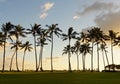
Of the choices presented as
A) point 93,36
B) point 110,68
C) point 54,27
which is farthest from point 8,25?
point 110,68

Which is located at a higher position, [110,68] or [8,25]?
[8,25]

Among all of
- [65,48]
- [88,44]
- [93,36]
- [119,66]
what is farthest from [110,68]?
[65,48]

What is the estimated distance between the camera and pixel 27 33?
12281cm

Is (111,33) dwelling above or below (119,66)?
above

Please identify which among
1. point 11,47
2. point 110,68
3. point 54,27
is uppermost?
point 54,27

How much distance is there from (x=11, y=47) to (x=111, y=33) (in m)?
45.4

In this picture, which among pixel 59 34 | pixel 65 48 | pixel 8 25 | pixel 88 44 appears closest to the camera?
pixel 8 25

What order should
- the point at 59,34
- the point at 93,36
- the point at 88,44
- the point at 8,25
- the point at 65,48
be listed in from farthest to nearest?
1. the point at 65,48
2. the point at 88,44
3. the point at 93,36
4. the point at 59,34
5. the point at 8,25

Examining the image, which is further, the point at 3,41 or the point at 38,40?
the point at 38,40

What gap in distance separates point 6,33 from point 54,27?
66.4 ft

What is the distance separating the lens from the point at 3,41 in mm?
115438

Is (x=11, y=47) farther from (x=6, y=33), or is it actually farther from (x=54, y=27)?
(x=54, y=27)

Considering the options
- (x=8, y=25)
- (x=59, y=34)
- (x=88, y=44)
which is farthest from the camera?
(x=88, y=44)

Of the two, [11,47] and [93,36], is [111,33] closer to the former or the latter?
[93,36]
